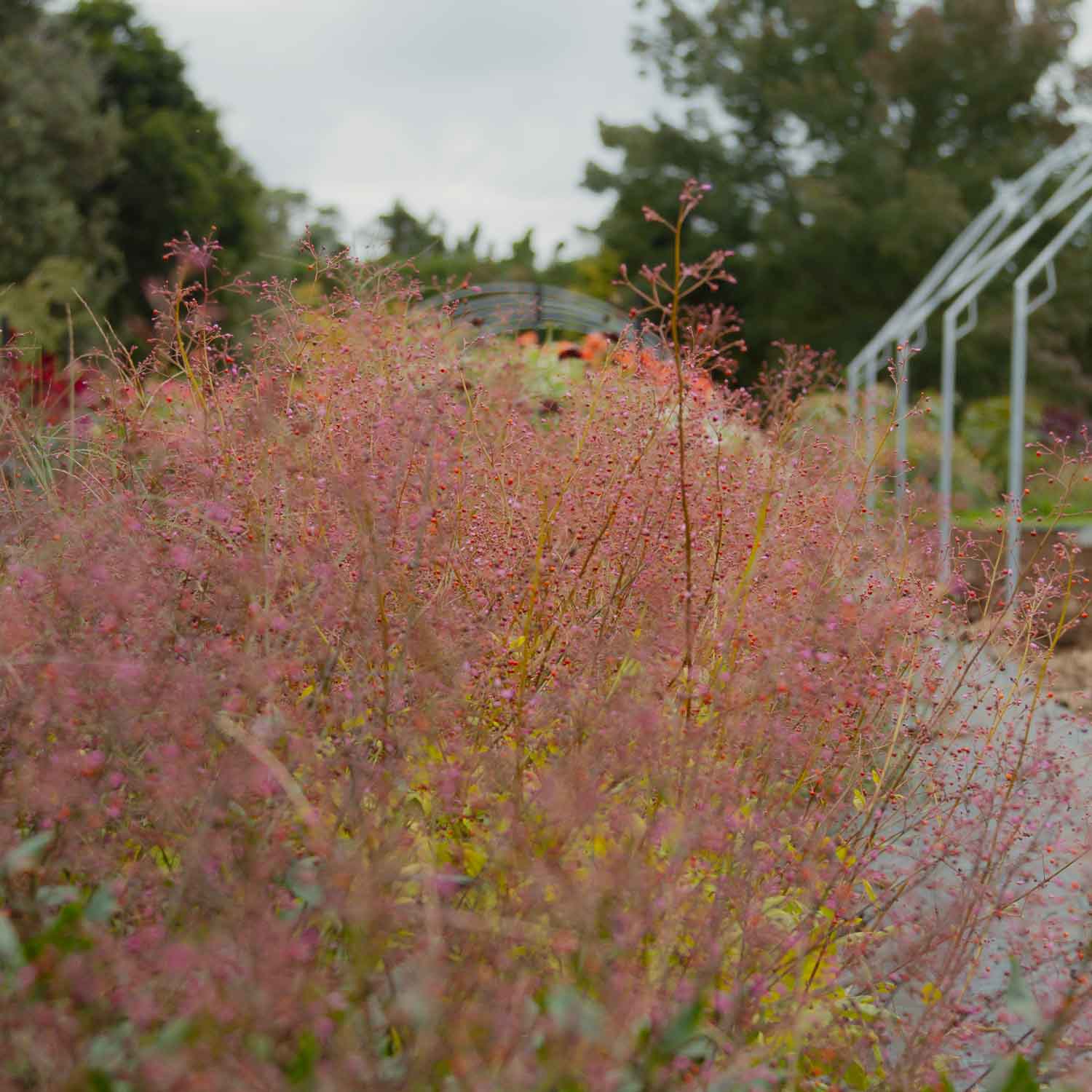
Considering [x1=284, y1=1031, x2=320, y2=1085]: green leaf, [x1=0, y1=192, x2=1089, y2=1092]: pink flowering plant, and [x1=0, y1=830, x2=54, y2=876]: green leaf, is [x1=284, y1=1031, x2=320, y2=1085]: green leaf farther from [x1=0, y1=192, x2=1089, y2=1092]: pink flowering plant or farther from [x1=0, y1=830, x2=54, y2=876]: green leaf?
[x1=0, y1=830, x2=54, y2=876]: green leaf

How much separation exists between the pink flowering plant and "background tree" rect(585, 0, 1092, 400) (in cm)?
1928

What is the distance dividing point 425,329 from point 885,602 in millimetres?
1663

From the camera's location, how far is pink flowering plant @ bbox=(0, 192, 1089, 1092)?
1.41m

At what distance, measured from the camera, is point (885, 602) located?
8.23 ft

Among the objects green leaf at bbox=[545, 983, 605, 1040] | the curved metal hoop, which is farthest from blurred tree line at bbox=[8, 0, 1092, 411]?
green leaf at bbox=[545, 983, 605, 1040]

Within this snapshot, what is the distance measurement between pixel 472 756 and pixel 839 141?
22.8m

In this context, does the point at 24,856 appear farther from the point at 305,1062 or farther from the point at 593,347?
the point at 593,347

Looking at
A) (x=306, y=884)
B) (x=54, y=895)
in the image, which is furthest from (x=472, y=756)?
(x=54, y=895)

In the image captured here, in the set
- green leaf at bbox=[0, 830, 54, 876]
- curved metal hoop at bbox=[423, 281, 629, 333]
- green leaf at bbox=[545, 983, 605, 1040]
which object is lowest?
green leaf at bbox=[545, 983, 605, 1040]

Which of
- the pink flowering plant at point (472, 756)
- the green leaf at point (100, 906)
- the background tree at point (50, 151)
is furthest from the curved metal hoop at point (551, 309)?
the background tree at point (50, 151)

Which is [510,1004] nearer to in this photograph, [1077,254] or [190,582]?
[190,582]

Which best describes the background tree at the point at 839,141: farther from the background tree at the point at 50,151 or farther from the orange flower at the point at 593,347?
the orange flower at the point at 593,347

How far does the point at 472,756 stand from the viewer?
1.99 m

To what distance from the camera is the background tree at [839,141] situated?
21.2 metres
